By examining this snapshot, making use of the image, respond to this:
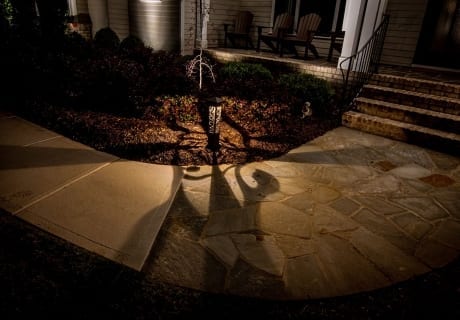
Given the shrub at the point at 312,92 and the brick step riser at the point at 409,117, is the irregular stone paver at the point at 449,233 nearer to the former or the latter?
the brick step riser at the point at 409,117

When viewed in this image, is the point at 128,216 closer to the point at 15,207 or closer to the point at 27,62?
the point at 15,207

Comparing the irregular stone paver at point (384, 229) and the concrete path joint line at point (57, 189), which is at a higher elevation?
the concrete path joint line at point (57, 189)

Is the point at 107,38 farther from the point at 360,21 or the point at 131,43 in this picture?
the point at 360,21

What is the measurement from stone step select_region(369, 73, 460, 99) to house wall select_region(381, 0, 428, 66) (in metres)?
1.92

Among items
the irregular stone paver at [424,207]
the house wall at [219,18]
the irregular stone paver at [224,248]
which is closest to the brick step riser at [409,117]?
the irregular stone paver at [424,207]

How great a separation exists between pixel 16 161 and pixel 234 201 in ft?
9.02

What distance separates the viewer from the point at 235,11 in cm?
1019

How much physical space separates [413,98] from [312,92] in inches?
75.4

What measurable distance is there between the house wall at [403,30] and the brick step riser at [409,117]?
2823 millimetres

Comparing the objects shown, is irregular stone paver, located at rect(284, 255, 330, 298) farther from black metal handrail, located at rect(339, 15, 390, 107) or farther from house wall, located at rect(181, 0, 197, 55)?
house wall, located at rect(181, 0, 197, 55)

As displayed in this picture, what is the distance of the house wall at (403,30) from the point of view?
730cm

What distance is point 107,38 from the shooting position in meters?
9.31

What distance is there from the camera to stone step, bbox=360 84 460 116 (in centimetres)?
544

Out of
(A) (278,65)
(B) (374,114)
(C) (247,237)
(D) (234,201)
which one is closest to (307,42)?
(A) (278,65)
